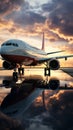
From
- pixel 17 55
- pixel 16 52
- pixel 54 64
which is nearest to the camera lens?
pixel 17 55

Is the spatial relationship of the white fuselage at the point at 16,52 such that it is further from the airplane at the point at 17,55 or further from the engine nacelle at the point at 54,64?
the engine nacelle at the point at 54,64

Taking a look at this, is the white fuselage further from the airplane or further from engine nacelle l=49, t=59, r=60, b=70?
engine nacelle l=49, t=59, r=60, b=70

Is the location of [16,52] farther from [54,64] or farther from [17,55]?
A: [54,64]

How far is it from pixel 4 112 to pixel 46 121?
1.80m

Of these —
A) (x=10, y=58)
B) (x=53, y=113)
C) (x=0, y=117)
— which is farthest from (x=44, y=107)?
(x=10, y=58)

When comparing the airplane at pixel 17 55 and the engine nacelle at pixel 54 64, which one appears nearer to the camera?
the airplane at pixel 17 55

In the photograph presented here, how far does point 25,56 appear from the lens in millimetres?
26766

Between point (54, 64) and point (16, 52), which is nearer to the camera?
point (16, 52)

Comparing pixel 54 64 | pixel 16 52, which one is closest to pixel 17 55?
pixel 16 52

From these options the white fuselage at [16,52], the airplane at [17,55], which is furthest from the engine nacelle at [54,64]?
the white fuselage at [16,52]

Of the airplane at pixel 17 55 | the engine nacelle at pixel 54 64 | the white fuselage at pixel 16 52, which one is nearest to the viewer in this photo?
the white fuselage at pixel 16 52

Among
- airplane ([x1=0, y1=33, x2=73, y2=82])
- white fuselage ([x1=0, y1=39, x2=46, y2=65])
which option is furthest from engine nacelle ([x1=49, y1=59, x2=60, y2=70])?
white fuselage ([x1=0, y1=39, x2=46, y2=65])

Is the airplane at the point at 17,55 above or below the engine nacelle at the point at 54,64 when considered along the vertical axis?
above

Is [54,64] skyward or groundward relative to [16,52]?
groundward
